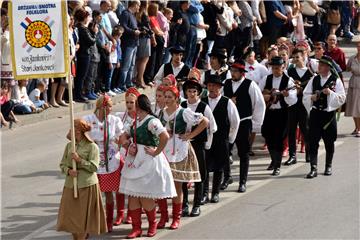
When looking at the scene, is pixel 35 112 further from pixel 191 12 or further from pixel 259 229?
pixel 259 229

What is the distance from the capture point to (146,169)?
12.8 meters

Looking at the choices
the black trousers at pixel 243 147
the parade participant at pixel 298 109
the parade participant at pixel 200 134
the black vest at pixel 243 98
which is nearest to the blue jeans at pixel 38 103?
the parade participant at pixel 298 109

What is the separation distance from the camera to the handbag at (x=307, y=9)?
2844 centimetres

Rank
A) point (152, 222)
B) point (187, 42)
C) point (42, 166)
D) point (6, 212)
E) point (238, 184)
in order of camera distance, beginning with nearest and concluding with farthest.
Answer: point (152, 222) → point (6, 212) → point (238, 184) → point (42, 166) → point (187, 42)

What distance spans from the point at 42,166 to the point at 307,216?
191 inches

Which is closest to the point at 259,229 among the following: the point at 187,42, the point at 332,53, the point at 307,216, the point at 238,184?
the point at 307,216

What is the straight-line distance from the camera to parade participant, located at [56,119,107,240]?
484 inches

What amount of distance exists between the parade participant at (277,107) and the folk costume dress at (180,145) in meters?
3.02

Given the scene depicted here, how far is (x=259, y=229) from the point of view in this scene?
13258mm

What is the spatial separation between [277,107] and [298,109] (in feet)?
2.05

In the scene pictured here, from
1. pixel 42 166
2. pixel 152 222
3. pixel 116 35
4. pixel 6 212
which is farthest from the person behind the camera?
pixel 116 35

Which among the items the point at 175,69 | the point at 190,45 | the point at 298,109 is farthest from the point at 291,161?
the point at 190,45

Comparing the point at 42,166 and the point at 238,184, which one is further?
the point at 42,166

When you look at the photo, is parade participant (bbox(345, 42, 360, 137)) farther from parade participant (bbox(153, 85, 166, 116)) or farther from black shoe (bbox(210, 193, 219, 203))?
parade participant (bbox(153, 85, 166, 116))
